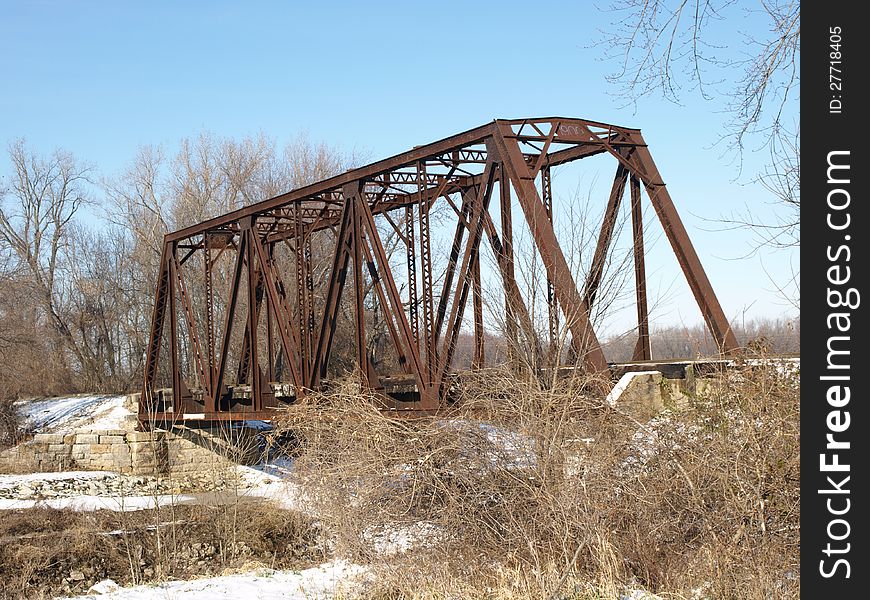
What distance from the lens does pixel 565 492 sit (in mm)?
10086

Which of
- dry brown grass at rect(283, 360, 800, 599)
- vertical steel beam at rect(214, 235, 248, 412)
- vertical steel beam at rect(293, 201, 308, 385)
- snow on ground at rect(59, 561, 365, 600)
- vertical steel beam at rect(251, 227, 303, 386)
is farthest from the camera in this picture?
vertical steel beam at rect(214, 235, 248, 412)

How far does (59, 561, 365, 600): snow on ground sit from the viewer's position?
1223cm

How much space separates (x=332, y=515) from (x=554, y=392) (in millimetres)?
3351

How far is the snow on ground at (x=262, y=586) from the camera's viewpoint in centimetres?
1223

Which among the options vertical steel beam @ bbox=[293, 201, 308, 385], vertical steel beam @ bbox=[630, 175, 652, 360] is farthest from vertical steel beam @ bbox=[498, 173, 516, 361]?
vertical steel beam @ bbox=[293, 201, 308, 385]

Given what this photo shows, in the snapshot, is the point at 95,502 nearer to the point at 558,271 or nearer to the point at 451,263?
the point at 451,263

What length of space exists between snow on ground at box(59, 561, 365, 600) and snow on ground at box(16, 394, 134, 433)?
15021 millimetres

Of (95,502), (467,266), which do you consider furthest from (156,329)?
(467,266)

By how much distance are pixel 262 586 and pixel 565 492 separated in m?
5.98

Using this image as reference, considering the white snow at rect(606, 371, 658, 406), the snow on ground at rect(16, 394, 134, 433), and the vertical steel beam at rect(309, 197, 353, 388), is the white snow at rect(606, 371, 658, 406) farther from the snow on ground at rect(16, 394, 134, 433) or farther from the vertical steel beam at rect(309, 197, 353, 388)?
the snow on ground at rect(16, 394, 134, 433)

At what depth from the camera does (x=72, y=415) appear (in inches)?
1261

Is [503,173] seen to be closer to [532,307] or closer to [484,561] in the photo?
[532,307]

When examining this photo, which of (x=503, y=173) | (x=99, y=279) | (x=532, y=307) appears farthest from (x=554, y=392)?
(x=99, y=279)

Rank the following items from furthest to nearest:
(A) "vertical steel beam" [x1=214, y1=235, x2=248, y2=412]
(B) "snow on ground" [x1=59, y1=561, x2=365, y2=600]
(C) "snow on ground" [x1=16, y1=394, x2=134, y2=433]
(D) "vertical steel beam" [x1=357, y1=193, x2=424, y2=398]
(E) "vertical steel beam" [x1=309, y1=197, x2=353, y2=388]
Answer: (C) "snow on ground" [x1=16, y1=394, x2=134, y2=433] < (A) "vertical steel beam" [x1=214, y1=235, x2=248, y2=412] < (E) "vertical steel beam" [x1=309, y1=197, x2=353, y2=388] < (D) "vertical steel beam" [x1=357, y1=193, x2=424, y2=398] < (B) "snow on ground" [x1=59, y1=561, x2=365, y2=600]
